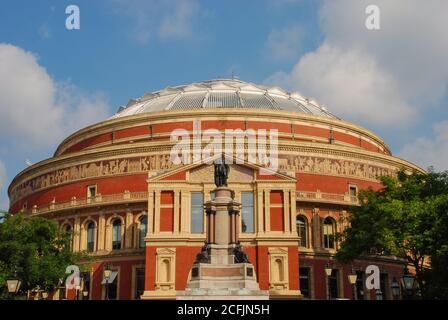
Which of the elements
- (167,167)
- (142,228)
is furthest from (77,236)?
(167,167)

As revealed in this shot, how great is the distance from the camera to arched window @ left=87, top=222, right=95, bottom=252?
55.0 m

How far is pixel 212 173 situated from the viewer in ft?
157

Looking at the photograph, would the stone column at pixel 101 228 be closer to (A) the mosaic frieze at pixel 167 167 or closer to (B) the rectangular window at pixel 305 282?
(A) the mosaic frieze at pixel 167 167

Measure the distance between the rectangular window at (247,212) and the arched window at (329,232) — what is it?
9159 millimetres

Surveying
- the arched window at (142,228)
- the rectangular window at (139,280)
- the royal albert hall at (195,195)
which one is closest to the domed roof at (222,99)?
the royal albert hall at (195,195)

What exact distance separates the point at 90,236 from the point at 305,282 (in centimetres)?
1892

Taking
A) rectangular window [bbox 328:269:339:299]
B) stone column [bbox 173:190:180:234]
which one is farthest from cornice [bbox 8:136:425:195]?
rectangular window [bbox 328:269:339:299]

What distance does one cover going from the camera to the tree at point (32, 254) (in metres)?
38.2

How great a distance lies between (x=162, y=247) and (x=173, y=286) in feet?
9.54

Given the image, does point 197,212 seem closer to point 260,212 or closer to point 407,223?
point 260,212

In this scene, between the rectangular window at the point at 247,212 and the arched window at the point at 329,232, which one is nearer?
the rectangular window at the point at 247,212

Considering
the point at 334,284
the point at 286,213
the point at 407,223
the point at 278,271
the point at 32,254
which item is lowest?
the point at 334,284

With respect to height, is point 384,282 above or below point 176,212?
below

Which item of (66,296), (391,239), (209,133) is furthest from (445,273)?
(66,296)
